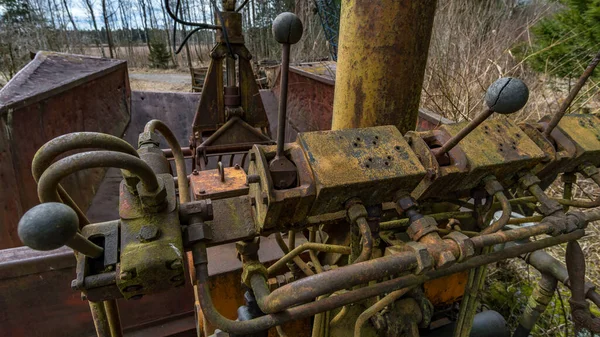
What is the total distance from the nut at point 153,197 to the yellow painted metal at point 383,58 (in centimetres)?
66

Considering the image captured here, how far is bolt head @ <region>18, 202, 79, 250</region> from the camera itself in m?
0.46

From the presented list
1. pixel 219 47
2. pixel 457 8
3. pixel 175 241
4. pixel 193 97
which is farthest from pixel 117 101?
pixel 457 8

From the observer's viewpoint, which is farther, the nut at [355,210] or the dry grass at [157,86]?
the dry grass at [157,86]

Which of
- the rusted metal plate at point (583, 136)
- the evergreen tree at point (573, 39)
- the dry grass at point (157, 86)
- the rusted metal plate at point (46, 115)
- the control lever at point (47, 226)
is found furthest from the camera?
the dry grass at point (157, 86)

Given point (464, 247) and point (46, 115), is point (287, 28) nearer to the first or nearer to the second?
point (464, 247)

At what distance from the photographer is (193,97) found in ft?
12.1

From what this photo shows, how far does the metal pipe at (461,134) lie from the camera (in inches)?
25.7

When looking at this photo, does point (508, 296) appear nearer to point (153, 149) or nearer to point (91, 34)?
point (153, 149)

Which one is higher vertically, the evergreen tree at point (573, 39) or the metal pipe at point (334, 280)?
the evergreen tree at point (573, 39)

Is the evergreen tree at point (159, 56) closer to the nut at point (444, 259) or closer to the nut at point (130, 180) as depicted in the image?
the nut at point (130, 180)

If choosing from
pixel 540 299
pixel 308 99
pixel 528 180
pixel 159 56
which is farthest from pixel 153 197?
pixel 159 56

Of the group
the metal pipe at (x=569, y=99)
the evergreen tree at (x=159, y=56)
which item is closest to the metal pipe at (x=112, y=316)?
the metal pipe at (x=569, y=99)

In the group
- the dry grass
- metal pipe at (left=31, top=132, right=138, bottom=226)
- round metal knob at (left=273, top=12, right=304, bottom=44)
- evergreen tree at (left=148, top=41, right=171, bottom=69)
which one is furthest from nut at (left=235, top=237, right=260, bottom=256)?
evergreen tree at (left=148, top=41, right=171, bottom=69)

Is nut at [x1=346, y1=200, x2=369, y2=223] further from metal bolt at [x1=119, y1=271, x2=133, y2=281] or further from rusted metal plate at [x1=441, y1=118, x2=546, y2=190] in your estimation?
metal bolt at [x1=119, y1=271, x2=133, y2=281]
